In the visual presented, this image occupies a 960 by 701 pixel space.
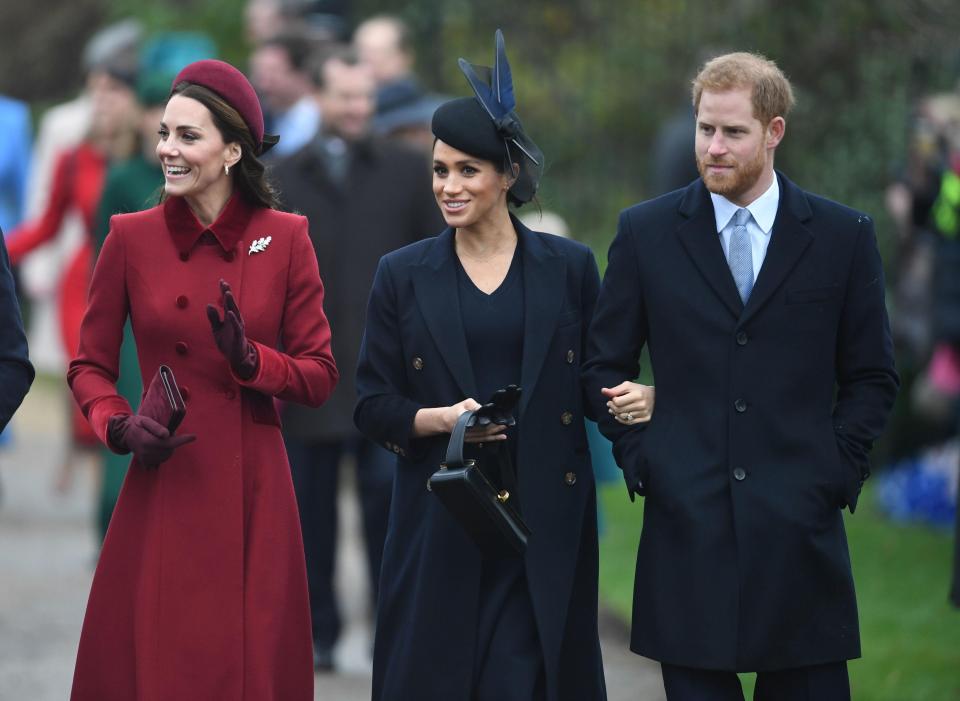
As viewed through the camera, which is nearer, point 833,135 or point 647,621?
point 647,621

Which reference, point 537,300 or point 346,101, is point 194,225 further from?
point 346,101

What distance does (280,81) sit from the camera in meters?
10.5

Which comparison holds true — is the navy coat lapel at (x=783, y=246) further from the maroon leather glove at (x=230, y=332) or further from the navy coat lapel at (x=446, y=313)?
the maroon leather glove at (x=230, y=332)

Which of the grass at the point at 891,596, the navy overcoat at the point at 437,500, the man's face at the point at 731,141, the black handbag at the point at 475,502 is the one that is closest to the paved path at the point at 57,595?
the grass at the point at 891,596

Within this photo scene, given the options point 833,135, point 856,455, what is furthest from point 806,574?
point 833,135

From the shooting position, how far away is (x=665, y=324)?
526cm

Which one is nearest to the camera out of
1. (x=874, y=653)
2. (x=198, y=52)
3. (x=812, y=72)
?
(x=874, y=653)

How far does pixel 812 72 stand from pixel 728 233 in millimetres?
7401

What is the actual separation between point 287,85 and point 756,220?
18.3 ft

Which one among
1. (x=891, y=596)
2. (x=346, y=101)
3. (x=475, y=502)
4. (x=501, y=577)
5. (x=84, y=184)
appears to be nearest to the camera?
(x=475, y=502)

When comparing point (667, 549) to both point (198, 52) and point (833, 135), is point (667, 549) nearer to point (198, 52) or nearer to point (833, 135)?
point (198, 52)

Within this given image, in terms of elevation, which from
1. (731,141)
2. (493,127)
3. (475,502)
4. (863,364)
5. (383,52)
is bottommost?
(475,502)

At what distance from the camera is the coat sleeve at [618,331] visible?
5320mm

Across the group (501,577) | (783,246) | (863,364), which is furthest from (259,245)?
(863,364)
